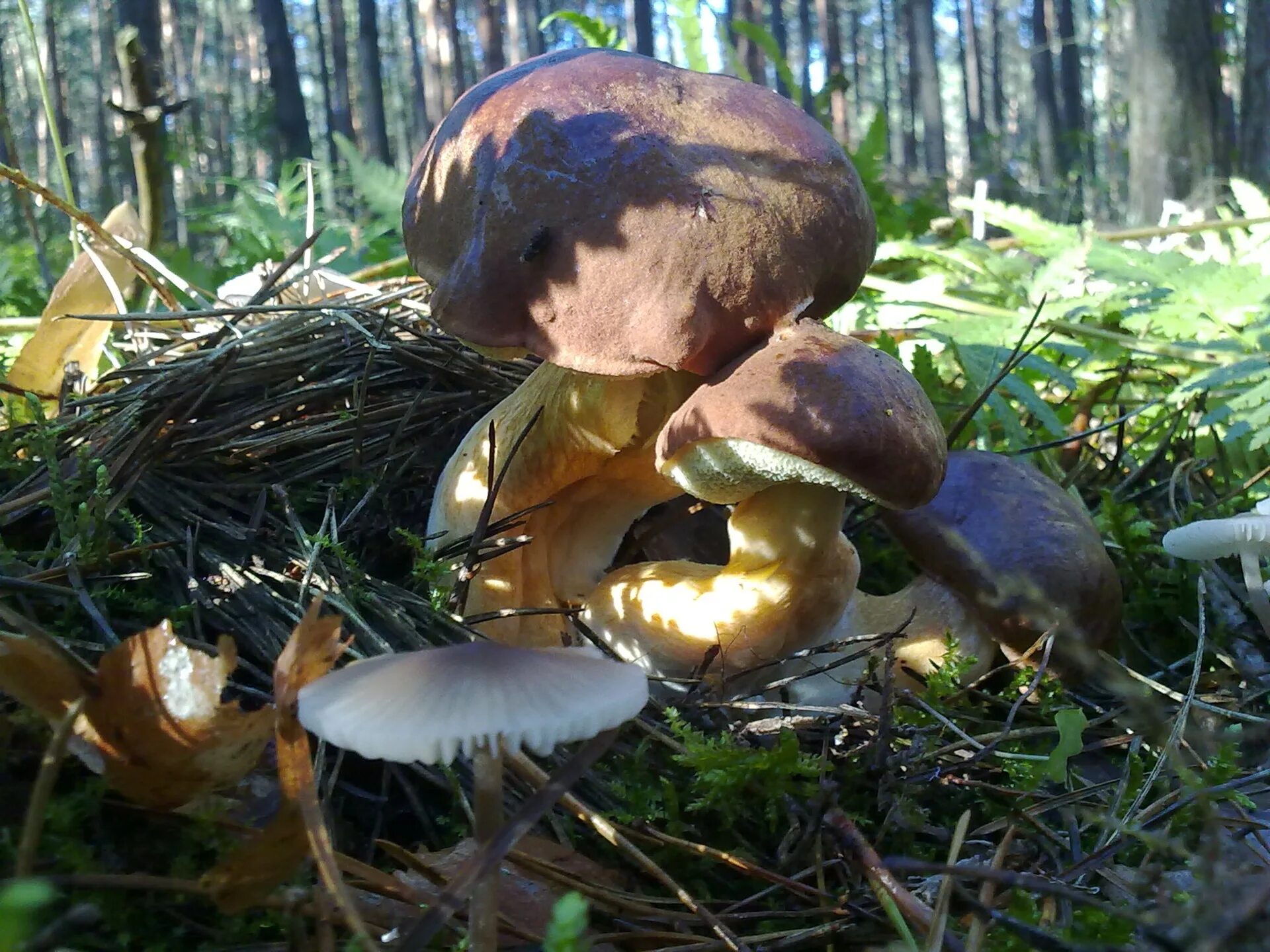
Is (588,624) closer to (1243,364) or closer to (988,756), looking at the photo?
(988,756)

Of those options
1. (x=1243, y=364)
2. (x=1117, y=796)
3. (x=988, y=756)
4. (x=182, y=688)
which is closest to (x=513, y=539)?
(x=182, y=688)

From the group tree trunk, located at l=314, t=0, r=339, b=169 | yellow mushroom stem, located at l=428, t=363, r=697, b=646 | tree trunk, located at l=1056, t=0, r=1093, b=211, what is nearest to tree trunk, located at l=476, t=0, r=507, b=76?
tree trunk, located at l=1056, t=0, r=1093, b=211

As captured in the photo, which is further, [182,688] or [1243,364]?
[1243,364]

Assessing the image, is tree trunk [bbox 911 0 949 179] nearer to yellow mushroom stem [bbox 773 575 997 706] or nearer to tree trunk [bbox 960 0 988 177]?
tree trunk [bbox 960 0 988 177]

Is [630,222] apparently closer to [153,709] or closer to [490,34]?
[153,709]

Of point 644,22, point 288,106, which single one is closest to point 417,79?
point 644,22

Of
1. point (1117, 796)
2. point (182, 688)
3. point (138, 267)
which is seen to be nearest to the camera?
point (182, 688)

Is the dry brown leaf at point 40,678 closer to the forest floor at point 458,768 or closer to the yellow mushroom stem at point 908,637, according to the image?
the forest floor at point 458,768
